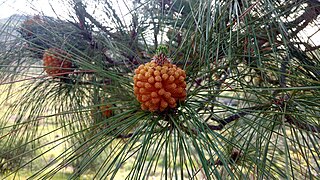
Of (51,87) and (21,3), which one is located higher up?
(21,3)

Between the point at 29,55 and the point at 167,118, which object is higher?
the point at 29,55

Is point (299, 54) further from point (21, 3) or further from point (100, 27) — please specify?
point (21, 3)

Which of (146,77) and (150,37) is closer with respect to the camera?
(146,77)

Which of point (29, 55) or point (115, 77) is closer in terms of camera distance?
point (115, 77)

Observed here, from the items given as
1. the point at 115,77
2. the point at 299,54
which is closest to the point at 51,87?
the point at 115,77

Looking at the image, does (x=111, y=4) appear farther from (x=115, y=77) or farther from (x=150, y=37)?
(x=115, y=77)

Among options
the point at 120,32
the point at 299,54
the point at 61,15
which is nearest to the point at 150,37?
the point at 120,32
